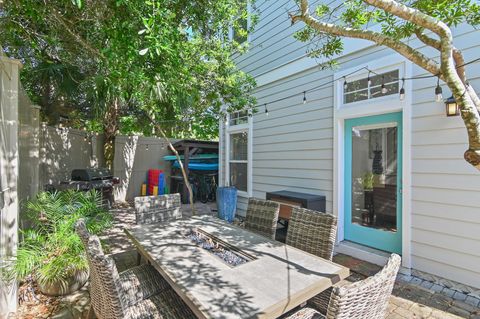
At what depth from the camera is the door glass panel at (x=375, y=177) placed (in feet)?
11.5

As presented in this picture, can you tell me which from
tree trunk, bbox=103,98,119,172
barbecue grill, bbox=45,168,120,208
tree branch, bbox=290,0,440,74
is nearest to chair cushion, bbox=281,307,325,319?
tree branch, bbox=290,0,440,74

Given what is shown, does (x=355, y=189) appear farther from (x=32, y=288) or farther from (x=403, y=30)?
(x=32, y=288)

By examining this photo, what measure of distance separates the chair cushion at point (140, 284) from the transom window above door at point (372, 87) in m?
3.44

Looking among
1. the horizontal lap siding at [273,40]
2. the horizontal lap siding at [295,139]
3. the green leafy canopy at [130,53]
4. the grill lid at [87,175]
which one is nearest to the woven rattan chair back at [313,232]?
the horizontal lap siding at [295,139]

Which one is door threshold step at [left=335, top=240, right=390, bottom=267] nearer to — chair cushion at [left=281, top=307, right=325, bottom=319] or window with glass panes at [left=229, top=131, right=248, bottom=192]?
chair cushion at [left=281, top=307, right=325, bottom=319]

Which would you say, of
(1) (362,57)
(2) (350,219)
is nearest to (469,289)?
(2) (350,219)

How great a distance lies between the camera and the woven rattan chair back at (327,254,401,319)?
104cm

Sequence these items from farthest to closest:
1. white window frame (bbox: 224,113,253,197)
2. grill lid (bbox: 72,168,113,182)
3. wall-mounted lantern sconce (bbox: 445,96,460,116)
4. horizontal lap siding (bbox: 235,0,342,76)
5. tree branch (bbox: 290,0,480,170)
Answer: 1. grill lid (bbox: 72,168,113,182)
2. white window frame (bbox: 224,113,253,197)
3. horizontal lap siding (bbox: 235,0,342,76)
4. wall-mounted lantern sconce (bbox: 445,96,460,116)
5. tree branch (bbox: 290,0,480,170)

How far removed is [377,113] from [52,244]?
169 inches

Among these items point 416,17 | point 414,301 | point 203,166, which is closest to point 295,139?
point 414,301

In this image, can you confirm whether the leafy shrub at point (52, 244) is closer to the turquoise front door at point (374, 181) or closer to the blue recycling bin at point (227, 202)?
the blue recycling bin at point (227, 202)

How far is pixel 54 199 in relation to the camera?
3189 mm

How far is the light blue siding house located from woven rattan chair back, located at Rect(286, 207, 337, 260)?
5.34ft

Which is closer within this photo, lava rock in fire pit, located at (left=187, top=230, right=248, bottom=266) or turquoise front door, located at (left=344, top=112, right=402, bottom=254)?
lava rock in fire pit, located at (left=187, top=230, right=248, bottom=266)
